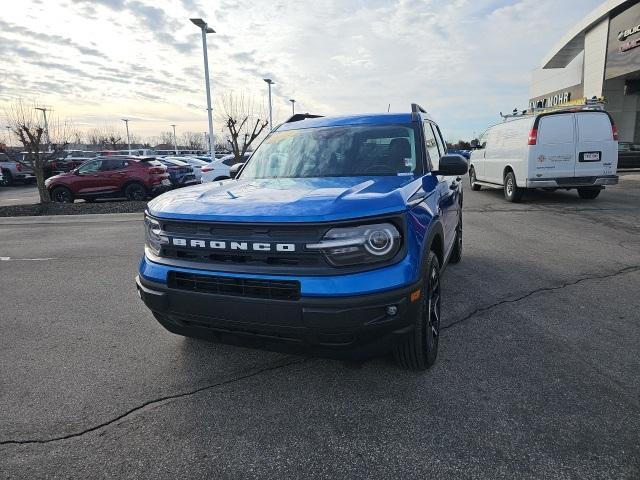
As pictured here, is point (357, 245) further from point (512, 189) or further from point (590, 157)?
point (512, 189)

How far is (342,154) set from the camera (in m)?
3.73

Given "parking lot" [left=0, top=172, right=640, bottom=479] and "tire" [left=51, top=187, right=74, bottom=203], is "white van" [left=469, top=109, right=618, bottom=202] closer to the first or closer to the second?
"parking lot" [left=0, top=172, right=640, bottom=479]

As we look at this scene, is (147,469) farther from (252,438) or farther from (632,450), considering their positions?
(632,450)

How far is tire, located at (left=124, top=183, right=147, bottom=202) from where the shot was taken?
14688 mm

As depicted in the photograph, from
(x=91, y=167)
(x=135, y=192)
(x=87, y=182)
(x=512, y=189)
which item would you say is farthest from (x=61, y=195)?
(x=512, y=189)

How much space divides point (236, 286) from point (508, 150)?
11658 millimetres

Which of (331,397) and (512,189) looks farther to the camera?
(512,189)

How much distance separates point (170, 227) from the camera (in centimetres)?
270

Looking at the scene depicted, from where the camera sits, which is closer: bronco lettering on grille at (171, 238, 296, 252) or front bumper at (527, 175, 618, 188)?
bronco lettering on grille at (171, 238, 296, 252)

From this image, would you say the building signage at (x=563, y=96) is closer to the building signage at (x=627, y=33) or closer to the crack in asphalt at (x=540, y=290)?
the building signage at (x=627, y=33)

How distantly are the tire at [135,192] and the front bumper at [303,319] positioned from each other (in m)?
13.2

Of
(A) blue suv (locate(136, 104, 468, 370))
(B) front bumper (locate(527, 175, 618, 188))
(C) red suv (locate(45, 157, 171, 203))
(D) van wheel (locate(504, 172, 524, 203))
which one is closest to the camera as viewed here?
(A) blue suv (locate(136, 104, 468, 370))

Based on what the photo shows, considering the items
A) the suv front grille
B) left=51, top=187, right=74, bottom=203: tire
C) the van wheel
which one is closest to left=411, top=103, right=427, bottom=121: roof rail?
the suv front grille

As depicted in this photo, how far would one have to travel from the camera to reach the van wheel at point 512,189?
1190cm
